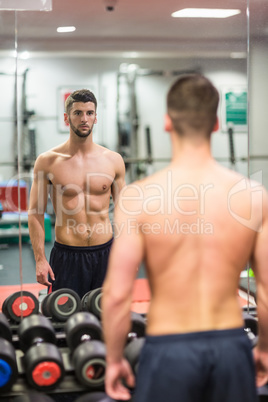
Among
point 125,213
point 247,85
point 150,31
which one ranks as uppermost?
point 150,31

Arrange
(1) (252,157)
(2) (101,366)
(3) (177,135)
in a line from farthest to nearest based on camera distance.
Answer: (1) (252,157)
(2) (101,366)
(3) (177,135)

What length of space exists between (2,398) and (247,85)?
2.46 metres

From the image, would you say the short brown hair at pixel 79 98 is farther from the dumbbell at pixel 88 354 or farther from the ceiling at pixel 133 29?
the dumbbell at pixel 88 354

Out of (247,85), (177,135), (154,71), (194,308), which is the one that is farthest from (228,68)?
(194,308)

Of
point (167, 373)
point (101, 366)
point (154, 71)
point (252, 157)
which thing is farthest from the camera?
point (252, 157)

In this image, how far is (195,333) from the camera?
1742 mm

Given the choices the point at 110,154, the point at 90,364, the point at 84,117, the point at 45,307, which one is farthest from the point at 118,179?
the point at 90,364

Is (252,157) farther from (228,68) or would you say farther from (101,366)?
(101,366)

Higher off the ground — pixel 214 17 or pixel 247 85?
pixel 214 17

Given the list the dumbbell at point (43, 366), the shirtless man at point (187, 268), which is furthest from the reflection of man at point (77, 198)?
the shirtless man at point (187, 268)

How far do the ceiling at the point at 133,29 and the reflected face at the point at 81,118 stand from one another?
1.19 ft

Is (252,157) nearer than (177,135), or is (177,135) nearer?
(177,135)

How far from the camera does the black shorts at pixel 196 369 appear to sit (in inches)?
66.2

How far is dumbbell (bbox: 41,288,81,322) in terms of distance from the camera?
3.41 metres
